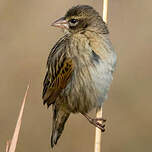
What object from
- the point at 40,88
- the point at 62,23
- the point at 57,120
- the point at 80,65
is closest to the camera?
the point at 80,65

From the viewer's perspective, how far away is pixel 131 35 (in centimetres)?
891

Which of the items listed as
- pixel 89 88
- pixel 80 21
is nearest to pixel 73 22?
pixel 80 21

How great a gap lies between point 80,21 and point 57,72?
47 cm

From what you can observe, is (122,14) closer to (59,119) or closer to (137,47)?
(137,47)

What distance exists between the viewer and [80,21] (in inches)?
227

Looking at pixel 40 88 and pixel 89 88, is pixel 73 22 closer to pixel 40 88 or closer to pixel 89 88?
pixel 89 88

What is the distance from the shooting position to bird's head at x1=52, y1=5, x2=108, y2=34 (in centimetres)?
573

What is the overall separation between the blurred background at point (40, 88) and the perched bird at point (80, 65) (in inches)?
89.3

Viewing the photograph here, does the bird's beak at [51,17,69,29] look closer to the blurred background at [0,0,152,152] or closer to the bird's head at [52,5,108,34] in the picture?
the bird's head at [52,5,108,34]

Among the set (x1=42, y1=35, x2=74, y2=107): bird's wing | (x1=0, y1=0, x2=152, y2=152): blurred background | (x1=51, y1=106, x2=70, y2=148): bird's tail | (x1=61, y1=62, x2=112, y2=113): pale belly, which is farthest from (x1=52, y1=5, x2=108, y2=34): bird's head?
(x1=0, y1=0, x2=152, y2=152): blurred background

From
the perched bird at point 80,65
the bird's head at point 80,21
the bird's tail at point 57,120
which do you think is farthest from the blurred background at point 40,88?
the bird's head at point 80,21

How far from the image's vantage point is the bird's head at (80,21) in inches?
226

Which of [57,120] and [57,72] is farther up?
[57,72]

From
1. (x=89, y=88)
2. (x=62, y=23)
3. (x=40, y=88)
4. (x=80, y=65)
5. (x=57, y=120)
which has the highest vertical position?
(x=40, y=88)
